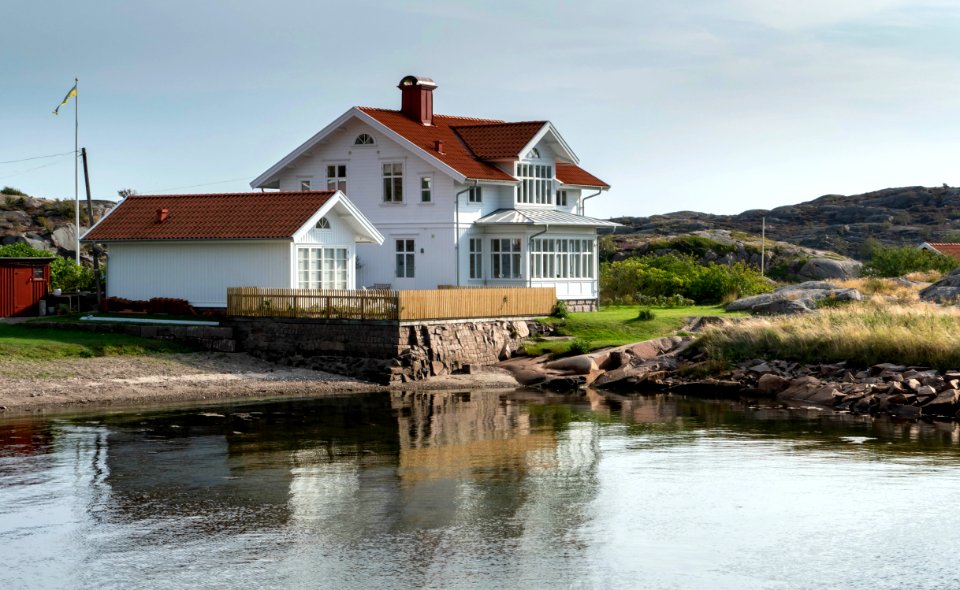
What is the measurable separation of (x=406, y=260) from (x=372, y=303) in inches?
434

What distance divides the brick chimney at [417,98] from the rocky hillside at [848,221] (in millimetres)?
42199

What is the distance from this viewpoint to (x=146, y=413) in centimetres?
2838

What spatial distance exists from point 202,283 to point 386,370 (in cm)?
807

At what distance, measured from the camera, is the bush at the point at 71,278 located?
43562 millimetres

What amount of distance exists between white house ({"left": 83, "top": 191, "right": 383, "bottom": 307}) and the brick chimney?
32.0 ft

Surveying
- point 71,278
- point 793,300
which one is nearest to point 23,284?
point 71,278

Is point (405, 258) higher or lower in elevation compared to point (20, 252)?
lower

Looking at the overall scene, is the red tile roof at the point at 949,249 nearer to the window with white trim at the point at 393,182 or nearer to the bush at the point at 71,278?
the window with white trim at the point at 393,182

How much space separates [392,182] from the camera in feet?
150

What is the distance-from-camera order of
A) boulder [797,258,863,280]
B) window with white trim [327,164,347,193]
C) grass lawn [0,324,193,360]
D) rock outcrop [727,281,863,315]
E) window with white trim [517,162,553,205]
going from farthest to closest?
boulder [797,258,863,280], window with white trim [517,162,553,205], window with white trim [327,164,347,193], rock outcrop [727,281,863,315], grass lawn [0,324,193,360]

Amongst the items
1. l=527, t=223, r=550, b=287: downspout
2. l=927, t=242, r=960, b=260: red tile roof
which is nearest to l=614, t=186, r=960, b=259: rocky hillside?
l=927, t=242, r=960, b=260: red tile roof

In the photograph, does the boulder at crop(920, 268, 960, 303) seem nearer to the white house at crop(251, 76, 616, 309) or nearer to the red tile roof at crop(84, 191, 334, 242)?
the white house at crop(251, 76, 616, 309)

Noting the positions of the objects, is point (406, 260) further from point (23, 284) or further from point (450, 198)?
point (23, 284)

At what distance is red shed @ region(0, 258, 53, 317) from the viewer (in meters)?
39.4
